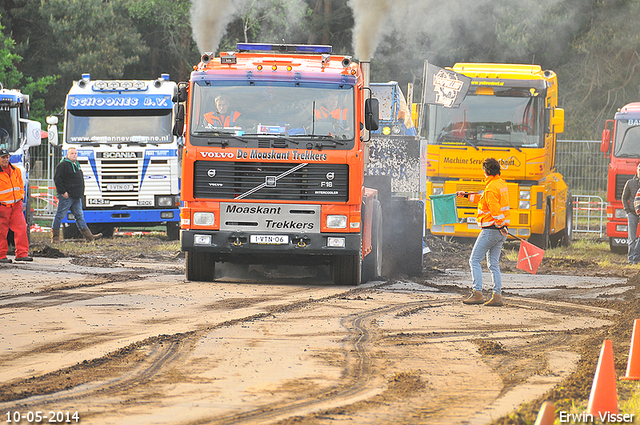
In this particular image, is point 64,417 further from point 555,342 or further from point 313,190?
point 313,190

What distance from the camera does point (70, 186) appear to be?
62.7 ft

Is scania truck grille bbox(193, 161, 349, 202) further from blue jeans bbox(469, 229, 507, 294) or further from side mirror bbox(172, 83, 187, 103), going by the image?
blue jeans bbox(469, 229, 507, 294)

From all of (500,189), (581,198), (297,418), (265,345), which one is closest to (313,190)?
(500,189)

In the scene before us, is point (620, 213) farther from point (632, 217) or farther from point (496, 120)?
point (496, 120)

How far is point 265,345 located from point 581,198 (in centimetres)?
2067

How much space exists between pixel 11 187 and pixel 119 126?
5334mm

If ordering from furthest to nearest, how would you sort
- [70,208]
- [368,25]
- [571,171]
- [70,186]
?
[571,171], [368,25], [70,208], [70,186]

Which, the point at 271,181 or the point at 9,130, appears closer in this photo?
the point at 271,181

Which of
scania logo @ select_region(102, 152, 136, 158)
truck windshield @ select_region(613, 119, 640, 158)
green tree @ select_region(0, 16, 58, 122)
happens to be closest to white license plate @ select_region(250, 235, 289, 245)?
scania logo @ select_region(102, 152, 136, 158)

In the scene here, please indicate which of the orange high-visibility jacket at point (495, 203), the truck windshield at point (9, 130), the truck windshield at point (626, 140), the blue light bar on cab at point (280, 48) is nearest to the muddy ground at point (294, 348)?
the orange high-visibility jacket at point (495, 203)

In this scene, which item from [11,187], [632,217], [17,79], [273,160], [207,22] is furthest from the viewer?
[17,79]

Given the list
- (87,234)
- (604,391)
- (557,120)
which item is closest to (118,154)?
(87,234)

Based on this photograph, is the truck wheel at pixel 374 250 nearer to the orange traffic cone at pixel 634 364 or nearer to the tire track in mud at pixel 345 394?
the tire track in mud at pixel 345 394

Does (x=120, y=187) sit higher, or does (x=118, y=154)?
(x=118, y=154)
